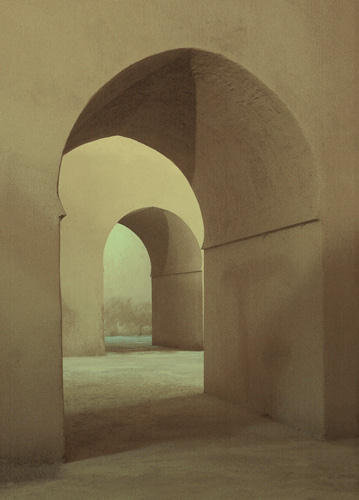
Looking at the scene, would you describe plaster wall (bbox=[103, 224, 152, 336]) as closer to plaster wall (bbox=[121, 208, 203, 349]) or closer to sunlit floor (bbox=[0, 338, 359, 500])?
plaster wall (bbox=[121, 208, 203, 349])

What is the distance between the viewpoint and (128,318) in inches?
856

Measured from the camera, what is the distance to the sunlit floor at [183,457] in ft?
13.1

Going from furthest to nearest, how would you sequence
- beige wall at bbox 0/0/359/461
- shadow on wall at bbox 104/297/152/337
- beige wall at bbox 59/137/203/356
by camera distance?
shadow on wall at bbox 104/297/152/337 → beige wall at bbox 59/137/203/356 → beige wall at bbox 0/0/359/461

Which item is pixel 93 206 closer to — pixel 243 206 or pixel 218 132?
pixel 243 206

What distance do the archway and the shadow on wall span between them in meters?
14.1

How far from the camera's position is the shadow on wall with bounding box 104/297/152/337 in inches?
851

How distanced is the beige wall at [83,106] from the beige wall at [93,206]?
27.3ft

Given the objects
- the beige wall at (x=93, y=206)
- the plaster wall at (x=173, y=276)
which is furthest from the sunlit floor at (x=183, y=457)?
the plaster wall at (x=173, y=276)

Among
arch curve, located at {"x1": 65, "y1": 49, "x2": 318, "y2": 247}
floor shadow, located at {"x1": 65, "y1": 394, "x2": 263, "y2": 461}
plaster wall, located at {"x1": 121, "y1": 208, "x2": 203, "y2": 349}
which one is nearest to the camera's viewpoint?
floor shadow, located at {"x1": 65, "y1": 394, "x2": 263, "y2": 461}

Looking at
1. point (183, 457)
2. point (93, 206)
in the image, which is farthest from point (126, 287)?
point (183, 457)

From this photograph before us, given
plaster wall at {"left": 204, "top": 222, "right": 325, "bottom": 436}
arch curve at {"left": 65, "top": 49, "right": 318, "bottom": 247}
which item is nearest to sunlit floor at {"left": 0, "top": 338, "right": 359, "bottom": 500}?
plaster wall at {"left": 204, "top": 222, "right": 325, "bottom": 436}

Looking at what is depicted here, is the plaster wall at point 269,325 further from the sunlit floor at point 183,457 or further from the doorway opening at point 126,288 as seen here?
Result: the doorway opening at point 126,288

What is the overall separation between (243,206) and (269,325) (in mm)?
1389

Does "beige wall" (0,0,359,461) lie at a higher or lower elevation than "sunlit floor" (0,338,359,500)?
higher
